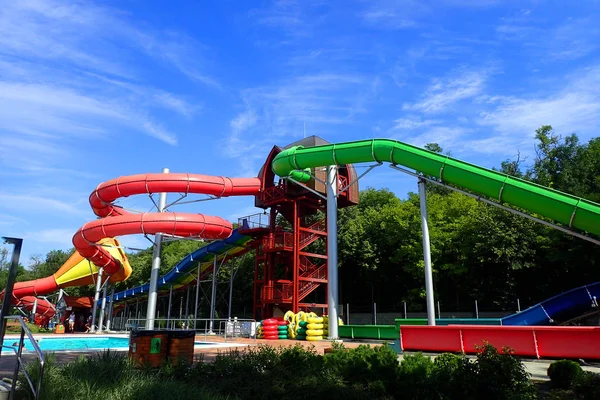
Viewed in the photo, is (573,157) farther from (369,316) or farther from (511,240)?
(369,316)

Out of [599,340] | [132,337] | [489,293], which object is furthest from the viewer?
[489,293]

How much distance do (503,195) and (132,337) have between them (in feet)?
40.9

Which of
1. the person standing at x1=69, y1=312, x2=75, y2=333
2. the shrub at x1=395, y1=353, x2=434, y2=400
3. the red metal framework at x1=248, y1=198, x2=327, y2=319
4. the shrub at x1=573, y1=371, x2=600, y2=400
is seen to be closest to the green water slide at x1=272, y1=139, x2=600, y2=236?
the red metal framework at x1=248, y1=198, x2=327, y2=319

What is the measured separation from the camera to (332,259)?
20.0 meters

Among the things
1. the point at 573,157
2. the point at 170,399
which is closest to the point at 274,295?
the point at 170,399

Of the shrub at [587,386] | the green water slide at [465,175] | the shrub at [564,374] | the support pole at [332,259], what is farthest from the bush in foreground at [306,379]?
the support pole at [332,259]

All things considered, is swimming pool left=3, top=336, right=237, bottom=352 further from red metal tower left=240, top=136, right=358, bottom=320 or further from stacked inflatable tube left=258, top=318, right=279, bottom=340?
red metal tower left=240, top=136, right=358, bottom=320

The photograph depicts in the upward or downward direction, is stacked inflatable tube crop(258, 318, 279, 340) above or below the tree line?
below

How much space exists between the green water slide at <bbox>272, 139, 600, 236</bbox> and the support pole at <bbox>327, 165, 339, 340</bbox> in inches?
42.1

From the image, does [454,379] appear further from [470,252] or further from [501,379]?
[470,252]

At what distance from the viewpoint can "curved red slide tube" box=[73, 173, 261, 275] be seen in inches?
899

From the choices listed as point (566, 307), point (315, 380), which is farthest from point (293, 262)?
point (315, 380)

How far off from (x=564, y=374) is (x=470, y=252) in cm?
2104

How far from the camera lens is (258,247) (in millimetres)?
29859
